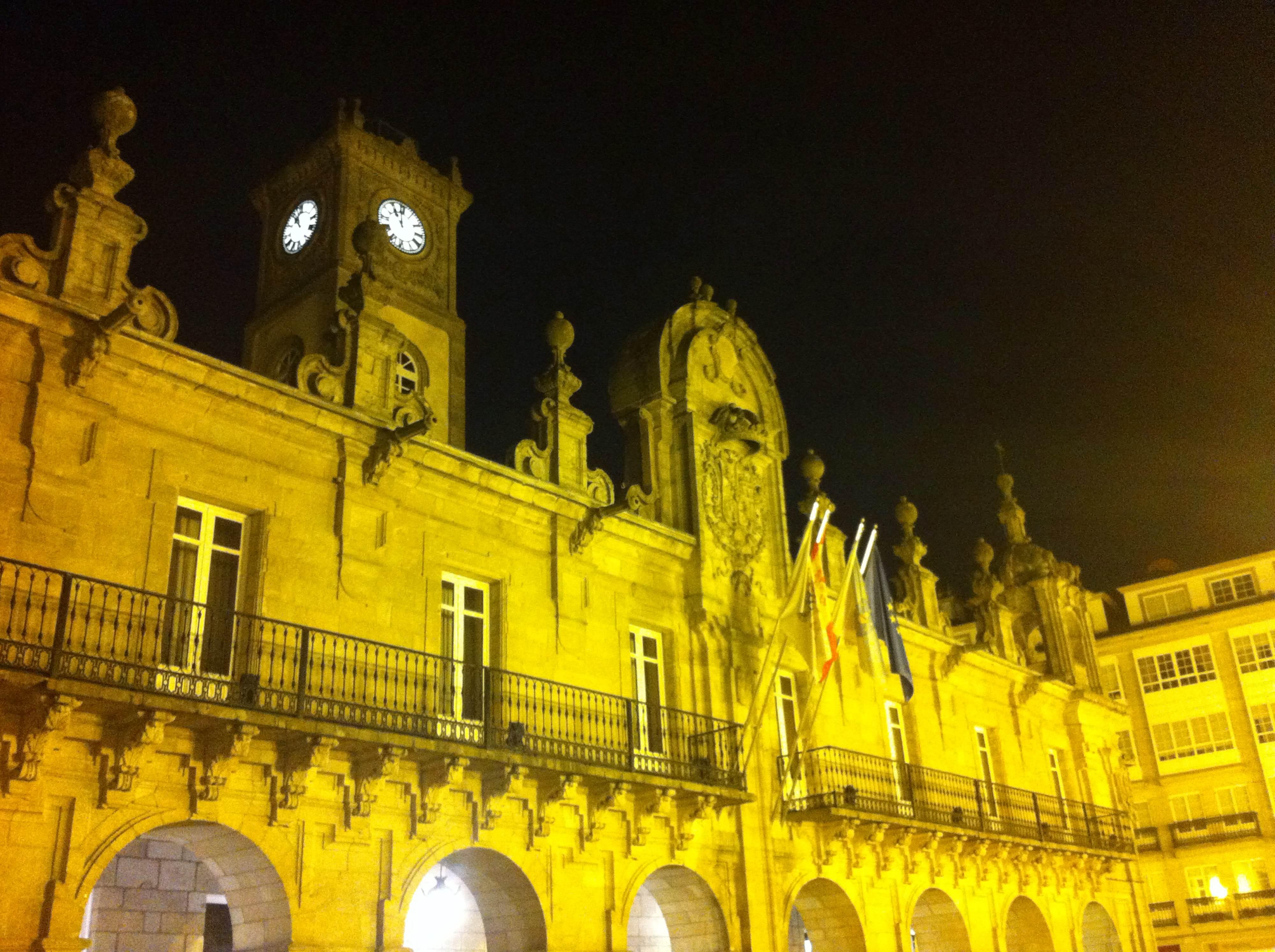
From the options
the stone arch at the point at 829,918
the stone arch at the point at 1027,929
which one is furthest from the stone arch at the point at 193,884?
the stone arch at the point at 1027,929

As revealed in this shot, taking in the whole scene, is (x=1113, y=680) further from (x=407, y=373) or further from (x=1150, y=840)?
(x=407, y=373)

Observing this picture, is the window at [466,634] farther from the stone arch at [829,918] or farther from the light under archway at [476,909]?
the stone arch at [829,918]

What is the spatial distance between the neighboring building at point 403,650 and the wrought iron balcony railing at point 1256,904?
14825 millimetres

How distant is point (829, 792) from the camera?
19172mm

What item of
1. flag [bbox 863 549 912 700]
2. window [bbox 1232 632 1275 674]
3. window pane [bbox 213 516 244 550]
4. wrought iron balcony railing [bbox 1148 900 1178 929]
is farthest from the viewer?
window [bbox 1232 632 1275 674]

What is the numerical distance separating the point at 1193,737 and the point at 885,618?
23.9 m

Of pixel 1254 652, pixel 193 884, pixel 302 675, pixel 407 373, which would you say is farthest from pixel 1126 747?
pixel 302 675

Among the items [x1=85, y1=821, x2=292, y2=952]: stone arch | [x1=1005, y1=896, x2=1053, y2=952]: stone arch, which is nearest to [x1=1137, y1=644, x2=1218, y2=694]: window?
[x1=1005, y1=896, x2=1053, y2=952]: stone arch

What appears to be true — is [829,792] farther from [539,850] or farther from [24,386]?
[24,386]

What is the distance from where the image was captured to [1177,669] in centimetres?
4066

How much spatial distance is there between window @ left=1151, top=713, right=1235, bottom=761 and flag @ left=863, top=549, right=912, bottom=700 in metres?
22.7

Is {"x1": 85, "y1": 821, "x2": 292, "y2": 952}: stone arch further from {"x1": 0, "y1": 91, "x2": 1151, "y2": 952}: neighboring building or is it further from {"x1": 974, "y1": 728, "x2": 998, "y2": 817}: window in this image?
{"x1": 974, "y1": 728, "x2": 998, "y2": 817}: window

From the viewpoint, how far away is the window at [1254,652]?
38.7 metres

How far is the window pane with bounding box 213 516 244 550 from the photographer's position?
13.9 meters
